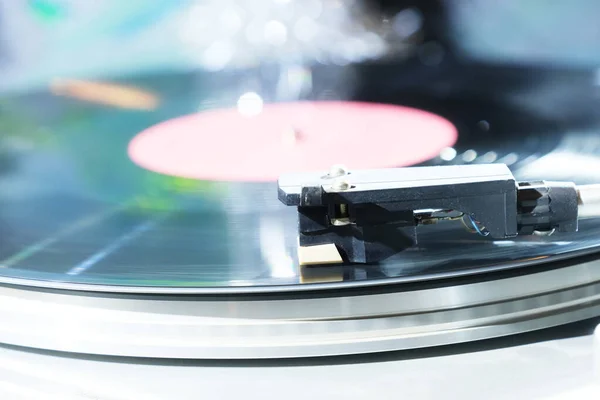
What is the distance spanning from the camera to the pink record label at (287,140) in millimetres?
812

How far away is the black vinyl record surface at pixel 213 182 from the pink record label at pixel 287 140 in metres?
0.02

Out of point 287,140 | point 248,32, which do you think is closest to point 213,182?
point 287,140

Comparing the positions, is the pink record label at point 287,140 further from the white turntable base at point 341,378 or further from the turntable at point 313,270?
the white turntable base at point 341,378

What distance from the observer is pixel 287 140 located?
35.4 inches

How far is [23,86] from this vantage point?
125 centimetres

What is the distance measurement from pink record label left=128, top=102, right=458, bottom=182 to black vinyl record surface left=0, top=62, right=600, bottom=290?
0.02 meters

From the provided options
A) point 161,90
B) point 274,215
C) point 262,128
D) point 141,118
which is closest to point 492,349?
point 274,215

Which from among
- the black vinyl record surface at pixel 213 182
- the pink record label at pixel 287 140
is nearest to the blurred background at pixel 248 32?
the black vinyl record surface at pixel 213 182

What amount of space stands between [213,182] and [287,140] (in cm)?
22

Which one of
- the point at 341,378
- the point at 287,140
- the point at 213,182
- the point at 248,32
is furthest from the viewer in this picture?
the point at 248,32

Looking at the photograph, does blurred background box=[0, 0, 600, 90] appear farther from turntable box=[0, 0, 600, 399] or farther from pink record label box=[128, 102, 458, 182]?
turntable box=[0, 0, 600, 399]

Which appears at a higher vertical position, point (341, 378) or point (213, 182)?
point (213, 182)

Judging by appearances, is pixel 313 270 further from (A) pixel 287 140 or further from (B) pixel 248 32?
(B) pixel 248 32

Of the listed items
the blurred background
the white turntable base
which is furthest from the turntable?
the blurred background
